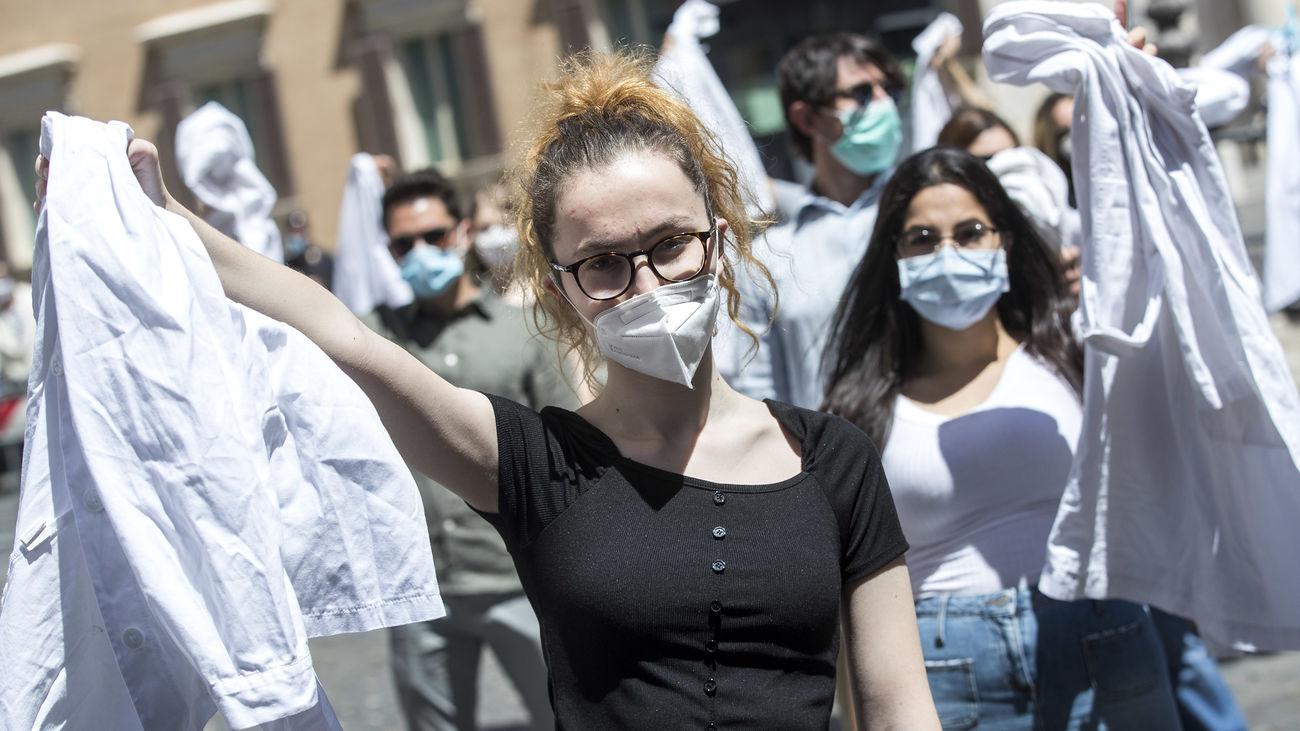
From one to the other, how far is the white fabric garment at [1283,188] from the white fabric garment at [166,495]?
2813 mm

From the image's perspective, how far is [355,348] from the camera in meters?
1.93

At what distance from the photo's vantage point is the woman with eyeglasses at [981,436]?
111 inches

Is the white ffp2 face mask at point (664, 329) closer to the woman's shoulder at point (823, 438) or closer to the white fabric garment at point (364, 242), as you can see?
the woman's shoulder at point (823, 438)

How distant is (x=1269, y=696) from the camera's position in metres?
5.25

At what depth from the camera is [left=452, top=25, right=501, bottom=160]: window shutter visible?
17.3m

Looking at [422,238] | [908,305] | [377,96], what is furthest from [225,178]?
[377,96]

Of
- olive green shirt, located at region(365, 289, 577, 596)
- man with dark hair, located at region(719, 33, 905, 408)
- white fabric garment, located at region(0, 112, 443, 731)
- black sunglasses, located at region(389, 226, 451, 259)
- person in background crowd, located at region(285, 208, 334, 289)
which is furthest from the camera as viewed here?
person in background crowd, located at region(285, 208, 334, 289)

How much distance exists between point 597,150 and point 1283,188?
3.01 meters

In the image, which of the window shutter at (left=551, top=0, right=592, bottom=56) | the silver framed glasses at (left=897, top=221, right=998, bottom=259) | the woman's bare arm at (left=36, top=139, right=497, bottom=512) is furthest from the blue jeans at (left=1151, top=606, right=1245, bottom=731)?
the window shutter at (left=551, top=0, right=592, bottom=56)

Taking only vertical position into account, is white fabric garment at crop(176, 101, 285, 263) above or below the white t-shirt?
above

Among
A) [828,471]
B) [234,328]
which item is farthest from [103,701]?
[828,471]

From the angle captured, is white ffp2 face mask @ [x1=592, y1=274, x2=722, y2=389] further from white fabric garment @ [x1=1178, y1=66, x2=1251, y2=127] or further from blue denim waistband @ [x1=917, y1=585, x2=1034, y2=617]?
white fabric garment @ [x1=1178, y1=66, x2=1251, y2=127]

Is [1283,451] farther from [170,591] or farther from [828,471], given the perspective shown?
[170,591]

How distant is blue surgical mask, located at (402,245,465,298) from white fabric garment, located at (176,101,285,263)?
0.43 metres
